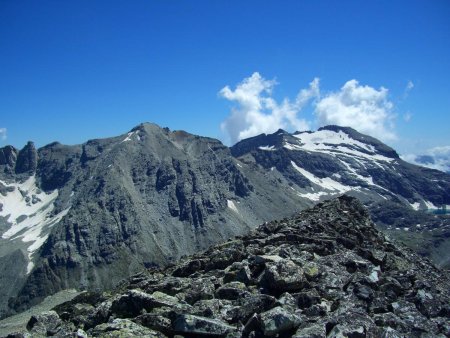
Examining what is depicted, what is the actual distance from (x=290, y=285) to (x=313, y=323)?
5401mm

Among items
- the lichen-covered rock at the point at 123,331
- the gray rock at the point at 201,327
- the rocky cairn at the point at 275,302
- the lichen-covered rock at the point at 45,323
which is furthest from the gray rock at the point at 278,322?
the lichen-covered rock at the point at 45,323

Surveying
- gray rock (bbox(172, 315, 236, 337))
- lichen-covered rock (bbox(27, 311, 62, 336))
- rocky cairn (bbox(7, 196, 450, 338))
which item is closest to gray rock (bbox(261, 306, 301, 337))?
rocky cairn (bbox(7, 196, 450, 338))

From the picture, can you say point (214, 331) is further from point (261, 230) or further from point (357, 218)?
point (357, 218)

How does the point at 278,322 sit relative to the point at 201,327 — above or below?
above

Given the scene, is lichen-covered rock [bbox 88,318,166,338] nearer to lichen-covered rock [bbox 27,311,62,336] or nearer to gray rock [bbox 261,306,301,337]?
gray rock [bbox 261,306,301,337]

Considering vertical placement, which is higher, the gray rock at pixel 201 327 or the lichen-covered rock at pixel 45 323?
the gray rock at pixel 201 327

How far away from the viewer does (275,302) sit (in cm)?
2377

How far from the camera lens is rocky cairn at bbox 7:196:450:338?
21.2 metres

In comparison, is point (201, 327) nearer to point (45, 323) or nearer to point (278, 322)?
point (278, 322)

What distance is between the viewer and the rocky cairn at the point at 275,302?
21.2 meters

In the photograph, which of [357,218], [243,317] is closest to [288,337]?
[243,317]

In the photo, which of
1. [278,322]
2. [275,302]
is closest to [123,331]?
[278,322]

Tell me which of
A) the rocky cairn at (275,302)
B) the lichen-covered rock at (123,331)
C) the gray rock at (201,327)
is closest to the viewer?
the lichen-covered rock at (123,331)

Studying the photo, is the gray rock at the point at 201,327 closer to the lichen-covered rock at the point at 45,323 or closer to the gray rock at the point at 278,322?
the gray rock at the point at 278,322
